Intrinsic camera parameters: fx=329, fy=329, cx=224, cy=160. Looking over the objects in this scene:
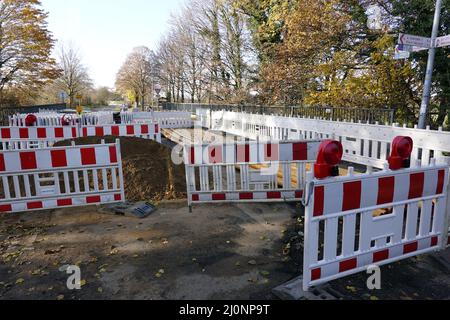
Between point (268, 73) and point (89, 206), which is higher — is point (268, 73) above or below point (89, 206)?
above

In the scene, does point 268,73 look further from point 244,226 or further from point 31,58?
point 31,58

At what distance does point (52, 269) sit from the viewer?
3.80 metres

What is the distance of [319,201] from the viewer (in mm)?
3121

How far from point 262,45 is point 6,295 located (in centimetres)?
2513

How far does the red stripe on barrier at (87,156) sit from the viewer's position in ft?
19.4

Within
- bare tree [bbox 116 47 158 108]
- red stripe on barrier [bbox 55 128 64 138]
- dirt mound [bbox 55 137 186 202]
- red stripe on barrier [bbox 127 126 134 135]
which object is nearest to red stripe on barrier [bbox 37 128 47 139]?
red stripe on barrier [bbox 55 128 64 138]

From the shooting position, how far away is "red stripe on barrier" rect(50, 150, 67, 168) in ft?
18.8

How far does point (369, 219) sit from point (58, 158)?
5048 mm

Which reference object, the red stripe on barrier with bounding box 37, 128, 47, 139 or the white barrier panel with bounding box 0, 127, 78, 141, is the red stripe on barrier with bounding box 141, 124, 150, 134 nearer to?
the white barrier panel with bounding box 0, 127, 78, 141

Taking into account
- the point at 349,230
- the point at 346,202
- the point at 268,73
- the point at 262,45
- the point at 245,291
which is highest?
the point at 262,45

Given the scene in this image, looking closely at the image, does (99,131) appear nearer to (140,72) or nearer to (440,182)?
(440,182)

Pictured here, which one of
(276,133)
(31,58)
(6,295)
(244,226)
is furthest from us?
(31,58)

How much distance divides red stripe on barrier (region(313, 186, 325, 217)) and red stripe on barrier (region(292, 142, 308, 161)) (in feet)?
9.72

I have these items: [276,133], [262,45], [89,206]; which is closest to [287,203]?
[89,206]
